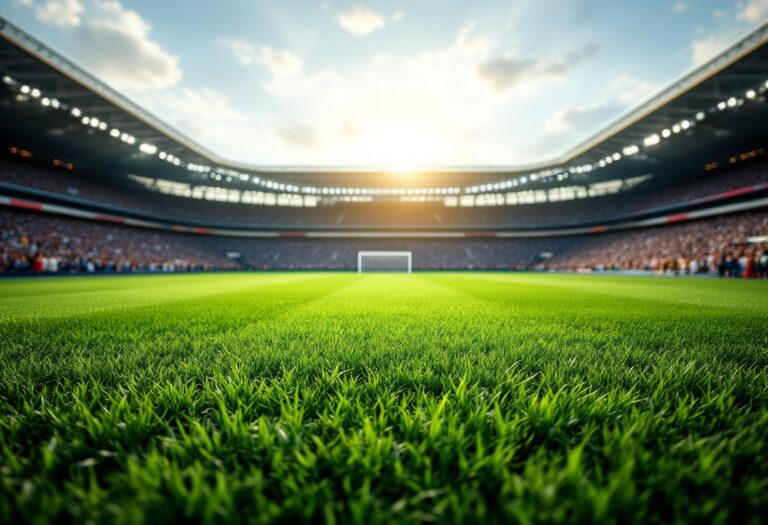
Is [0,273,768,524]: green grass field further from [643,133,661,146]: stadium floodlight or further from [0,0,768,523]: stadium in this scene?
[643,133,661,146]: stadium floodlight

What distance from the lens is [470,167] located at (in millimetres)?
34812

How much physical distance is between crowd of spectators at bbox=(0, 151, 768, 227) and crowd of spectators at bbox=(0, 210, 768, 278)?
2.96 metres

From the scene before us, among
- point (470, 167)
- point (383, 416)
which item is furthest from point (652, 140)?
point (383, 416)

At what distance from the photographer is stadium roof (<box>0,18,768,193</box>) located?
16.9 meters

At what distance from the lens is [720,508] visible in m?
0.79

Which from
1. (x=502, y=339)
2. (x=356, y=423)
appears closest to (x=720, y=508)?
(x=356, y=423)

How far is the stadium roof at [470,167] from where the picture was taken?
1686 cm

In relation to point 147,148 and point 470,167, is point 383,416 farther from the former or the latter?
point 470,167

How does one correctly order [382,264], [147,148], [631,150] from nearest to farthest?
[147,148] → [631,150] → [382,264]

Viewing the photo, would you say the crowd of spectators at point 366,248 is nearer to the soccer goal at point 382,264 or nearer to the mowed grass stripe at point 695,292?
the soccer goal at point 382,264

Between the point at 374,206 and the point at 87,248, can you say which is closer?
the point at 87,248

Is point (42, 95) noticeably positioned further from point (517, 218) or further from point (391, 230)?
point (517, 218)

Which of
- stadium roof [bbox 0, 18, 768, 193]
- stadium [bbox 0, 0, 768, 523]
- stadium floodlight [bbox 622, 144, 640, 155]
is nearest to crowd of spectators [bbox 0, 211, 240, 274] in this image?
Answer: stadium roof [bbox 0, 18, 768, 193]

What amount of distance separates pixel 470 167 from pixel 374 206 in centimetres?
2029
